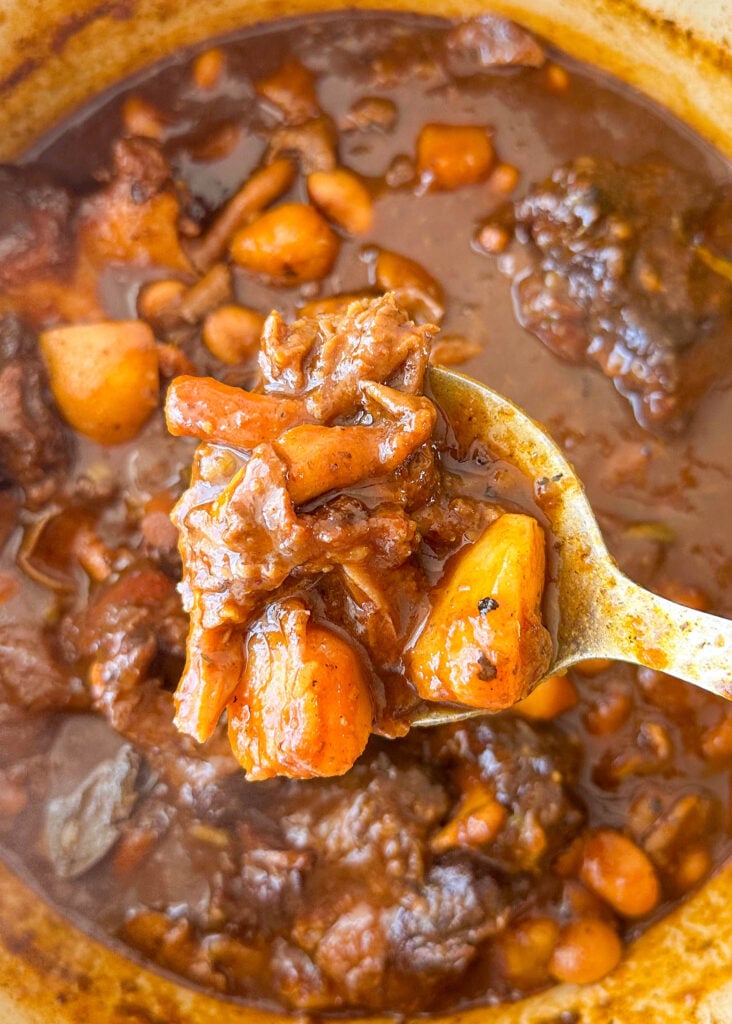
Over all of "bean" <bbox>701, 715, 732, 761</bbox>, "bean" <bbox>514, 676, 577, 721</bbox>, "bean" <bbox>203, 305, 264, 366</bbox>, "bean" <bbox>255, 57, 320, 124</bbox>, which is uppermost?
"bean" <bbox>255, 57, 320, 124</bbox>

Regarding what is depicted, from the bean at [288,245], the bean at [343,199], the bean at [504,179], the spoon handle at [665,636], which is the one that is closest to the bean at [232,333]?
the bean at [288,245]

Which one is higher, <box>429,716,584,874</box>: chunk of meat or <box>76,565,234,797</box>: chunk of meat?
<box>429,716,584,874</box>: chunk of meat

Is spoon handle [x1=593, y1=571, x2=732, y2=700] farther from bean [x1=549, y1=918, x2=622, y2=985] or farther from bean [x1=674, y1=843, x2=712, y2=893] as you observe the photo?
bean [x1=549, y1=918, x2=622, y2=985]

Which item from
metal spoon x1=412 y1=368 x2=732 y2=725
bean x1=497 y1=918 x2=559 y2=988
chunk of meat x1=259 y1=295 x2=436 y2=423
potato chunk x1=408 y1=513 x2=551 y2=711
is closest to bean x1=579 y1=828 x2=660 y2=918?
bean x1=497 y1=918 x2=559 y2=988

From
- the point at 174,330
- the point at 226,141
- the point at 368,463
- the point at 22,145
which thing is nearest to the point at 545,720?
the point at 368,463

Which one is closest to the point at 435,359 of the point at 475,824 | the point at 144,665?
the point at 144,665

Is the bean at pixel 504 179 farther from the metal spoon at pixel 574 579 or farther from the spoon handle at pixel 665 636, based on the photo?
the spoon handle at pixel 665 636
